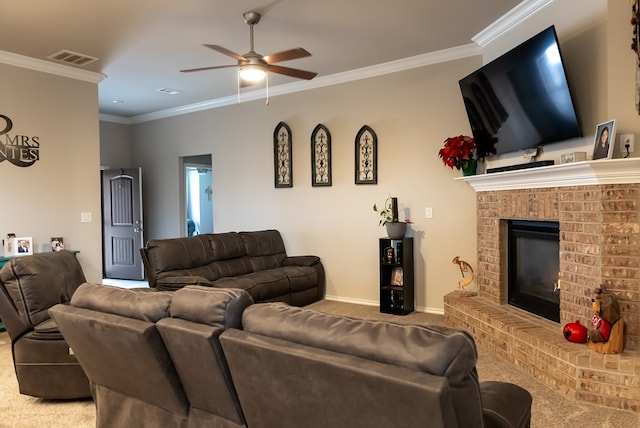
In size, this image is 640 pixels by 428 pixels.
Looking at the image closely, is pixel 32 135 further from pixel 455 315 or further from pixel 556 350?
pixel 556 350

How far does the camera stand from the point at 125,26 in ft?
13.0

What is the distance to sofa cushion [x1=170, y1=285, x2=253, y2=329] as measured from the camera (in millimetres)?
1705

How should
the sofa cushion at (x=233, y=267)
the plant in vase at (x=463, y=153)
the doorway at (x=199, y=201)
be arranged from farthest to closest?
the doorway at (x=199, y=201) → the sofa cushion at (x=233, y=267) → the plant in vase at (x=463, y=153)

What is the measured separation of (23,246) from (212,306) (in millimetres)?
4049

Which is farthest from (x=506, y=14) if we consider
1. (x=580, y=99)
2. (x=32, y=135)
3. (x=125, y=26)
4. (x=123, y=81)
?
(x=32, y=135)

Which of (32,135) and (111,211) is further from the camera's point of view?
(111,211)

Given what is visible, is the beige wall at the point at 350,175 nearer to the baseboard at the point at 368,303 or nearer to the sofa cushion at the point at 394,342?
the baseboard at the point at 368,303

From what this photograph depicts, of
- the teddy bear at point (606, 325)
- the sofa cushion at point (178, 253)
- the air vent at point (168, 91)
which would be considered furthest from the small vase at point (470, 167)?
the air vent at point (168, 91)

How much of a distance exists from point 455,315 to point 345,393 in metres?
3.30

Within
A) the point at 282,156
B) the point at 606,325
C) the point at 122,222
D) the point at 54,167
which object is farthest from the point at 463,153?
the point at 122,222

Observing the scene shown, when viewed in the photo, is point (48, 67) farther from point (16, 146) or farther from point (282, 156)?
point (282, 156)

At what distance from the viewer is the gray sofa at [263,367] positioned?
1.19 m

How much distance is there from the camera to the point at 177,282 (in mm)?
4363

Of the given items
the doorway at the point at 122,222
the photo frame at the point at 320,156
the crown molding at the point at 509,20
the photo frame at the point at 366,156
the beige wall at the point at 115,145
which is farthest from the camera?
the beige wall at the point at 115,145
